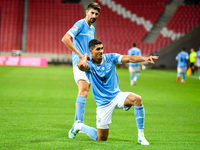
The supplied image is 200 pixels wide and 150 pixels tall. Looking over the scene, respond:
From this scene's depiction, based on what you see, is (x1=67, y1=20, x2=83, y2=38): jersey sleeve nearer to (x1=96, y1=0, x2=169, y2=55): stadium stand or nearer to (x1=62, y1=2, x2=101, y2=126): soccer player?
(x1=62, y1=2, x2=101, y2=126): soccer player

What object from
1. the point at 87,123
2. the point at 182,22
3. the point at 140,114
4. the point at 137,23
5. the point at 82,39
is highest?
the point at 182,22

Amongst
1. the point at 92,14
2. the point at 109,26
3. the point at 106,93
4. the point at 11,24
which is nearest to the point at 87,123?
the point at 106,93

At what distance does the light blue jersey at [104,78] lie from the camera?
4.44 metres

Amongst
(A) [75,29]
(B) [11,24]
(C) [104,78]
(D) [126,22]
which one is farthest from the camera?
(D) [126,22]

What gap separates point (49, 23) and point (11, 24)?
4374 mm

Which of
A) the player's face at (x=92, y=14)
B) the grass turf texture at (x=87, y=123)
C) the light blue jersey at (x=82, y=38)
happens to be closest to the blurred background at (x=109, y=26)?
the grass turf texture at (x=87, y=123)

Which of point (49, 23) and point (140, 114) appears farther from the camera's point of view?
point (49, 23)

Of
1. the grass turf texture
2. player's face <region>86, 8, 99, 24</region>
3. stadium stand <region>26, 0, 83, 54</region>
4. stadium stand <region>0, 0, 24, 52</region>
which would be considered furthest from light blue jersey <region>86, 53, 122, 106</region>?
stadium stand <region>0, 0, 24, 52</region>

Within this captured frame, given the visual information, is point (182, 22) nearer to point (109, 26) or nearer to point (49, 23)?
point (109, 26)

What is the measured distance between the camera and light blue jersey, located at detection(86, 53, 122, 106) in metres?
4.44

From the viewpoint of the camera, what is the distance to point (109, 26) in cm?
3500

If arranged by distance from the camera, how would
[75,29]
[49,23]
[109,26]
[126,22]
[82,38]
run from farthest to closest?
[126,22] < [109,26] < [49,23] < [82,38] < [75,29]

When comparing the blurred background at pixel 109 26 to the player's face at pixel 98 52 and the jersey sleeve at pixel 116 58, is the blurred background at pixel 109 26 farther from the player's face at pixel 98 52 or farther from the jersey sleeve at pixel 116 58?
the player's face at pixel 98 52

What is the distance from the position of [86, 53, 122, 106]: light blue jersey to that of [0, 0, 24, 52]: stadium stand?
2993cm
